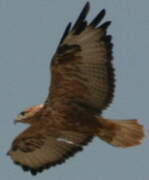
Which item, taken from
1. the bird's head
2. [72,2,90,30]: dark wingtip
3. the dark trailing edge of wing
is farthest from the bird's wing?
[72,2,90,30]: dark wingtip

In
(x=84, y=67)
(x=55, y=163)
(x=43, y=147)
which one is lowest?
(x=55, y=163)

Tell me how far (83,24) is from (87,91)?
1.11 metres

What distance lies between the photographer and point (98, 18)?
40.2ft

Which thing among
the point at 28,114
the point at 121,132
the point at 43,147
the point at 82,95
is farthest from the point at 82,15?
the point at 43,147

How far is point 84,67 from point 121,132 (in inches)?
45.4

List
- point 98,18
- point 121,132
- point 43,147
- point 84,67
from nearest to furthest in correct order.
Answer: point 98,18 < point 84,67 < point 121,132 < point 43,147

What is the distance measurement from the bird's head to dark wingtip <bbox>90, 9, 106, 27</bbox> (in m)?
1.50

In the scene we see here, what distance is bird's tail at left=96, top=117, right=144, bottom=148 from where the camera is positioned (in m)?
12.6

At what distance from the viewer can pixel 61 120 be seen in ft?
41.6

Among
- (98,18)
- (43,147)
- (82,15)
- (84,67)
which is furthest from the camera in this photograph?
(43,147)

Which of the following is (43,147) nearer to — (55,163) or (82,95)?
(55,163)

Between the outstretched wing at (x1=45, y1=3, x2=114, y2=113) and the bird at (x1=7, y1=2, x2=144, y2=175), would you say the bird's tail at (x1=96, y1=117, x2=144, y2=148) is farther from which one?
the outstretched wing at (x1=45, y1=3, x2=114, y2=113)

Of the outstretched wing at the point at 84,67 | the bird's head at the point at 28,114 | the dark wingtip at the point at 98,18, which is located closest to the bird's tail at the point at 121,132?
the outstretched wing at the point at 84,67

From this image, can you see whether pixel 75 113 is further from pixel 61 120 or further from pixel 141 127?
pixel 141 127
